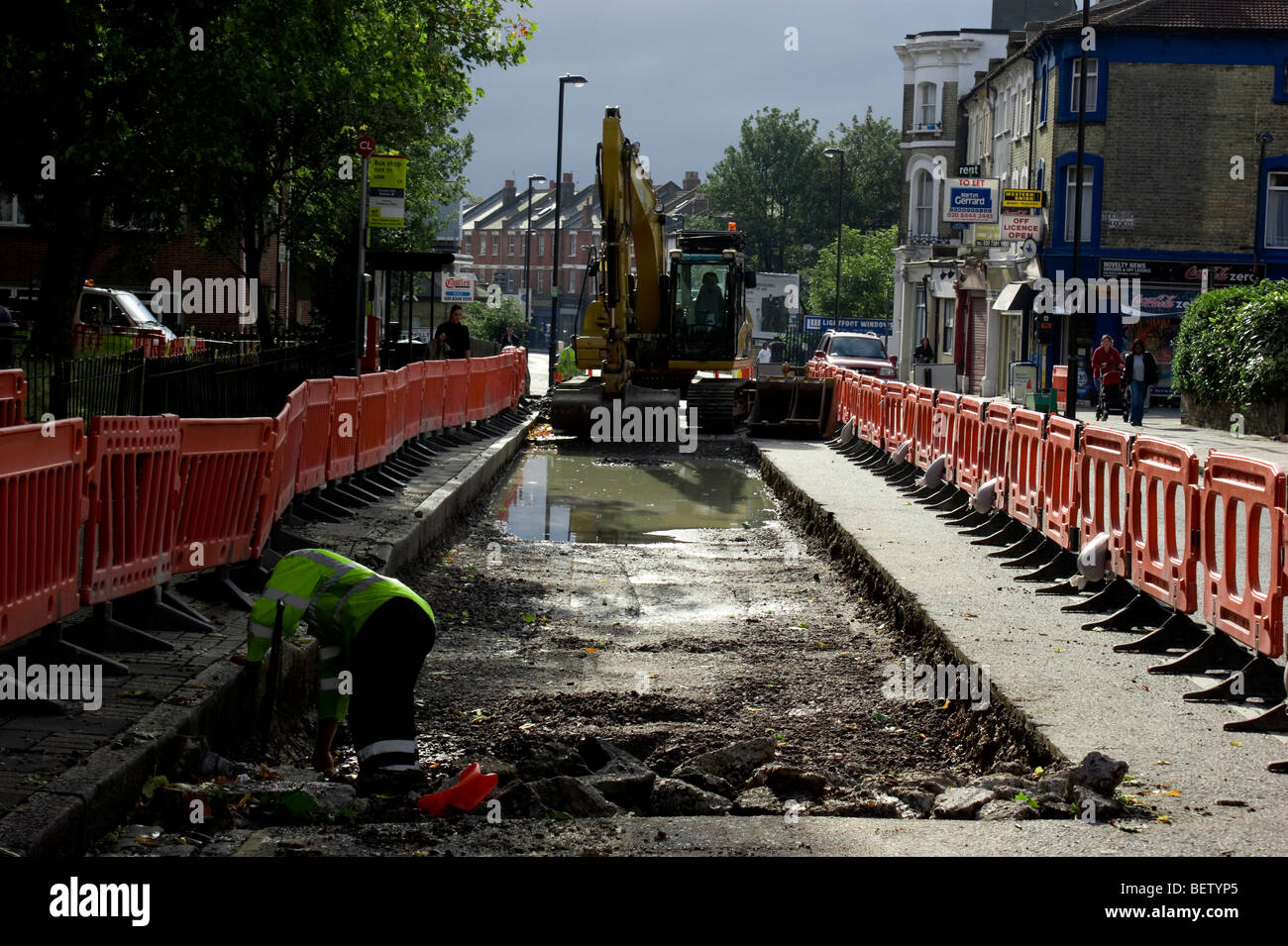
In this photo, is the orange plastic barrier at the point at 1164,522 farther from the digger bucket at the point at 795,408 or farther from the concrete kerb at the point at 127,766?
the digger bucket at the point at 795,408

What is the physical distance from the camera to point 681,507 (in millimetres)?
18109

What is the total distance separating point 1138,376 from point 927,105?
36787 millimetres

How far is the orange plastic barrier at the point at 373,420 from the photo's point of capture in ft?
49.7

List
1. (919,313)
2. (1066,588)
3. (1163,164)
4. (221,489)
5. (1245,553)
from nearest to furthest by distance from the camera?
1. (1245,553)
2. (221,489)
3. (1066,588)
4. (1163,164)
5. (919,313)

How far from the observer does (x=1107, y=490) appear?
34.4 ft

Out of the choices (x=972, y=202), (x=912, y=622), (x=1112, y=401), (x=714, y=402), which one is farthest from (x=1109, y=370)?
(x=912, y=622)

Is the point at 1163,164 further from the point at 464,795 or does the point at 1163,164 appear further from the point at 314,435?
the point at 464,795

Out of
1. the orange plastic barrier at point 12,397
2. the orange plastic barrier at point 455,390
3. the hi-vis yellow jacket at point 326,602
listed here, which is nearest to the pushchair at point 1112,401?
the orange plastic barrier at point 455,390

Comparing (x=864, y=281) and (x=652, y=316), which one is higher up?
(x=864, y=281)

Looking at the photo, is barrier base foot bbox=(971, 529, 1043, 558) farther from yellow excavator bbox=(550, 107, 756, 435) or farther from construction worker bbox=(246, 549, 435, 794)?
yellow excavator bbox=(550, 107, 756, 435)

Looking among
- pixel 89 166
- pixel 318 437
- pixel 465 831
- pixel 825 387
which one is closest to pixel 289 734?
pixel 465 831

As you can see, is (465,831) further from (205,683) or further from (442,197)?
(442,197)

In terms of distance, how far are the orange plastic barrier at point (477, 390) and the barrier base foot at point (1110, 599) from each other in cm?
1595
